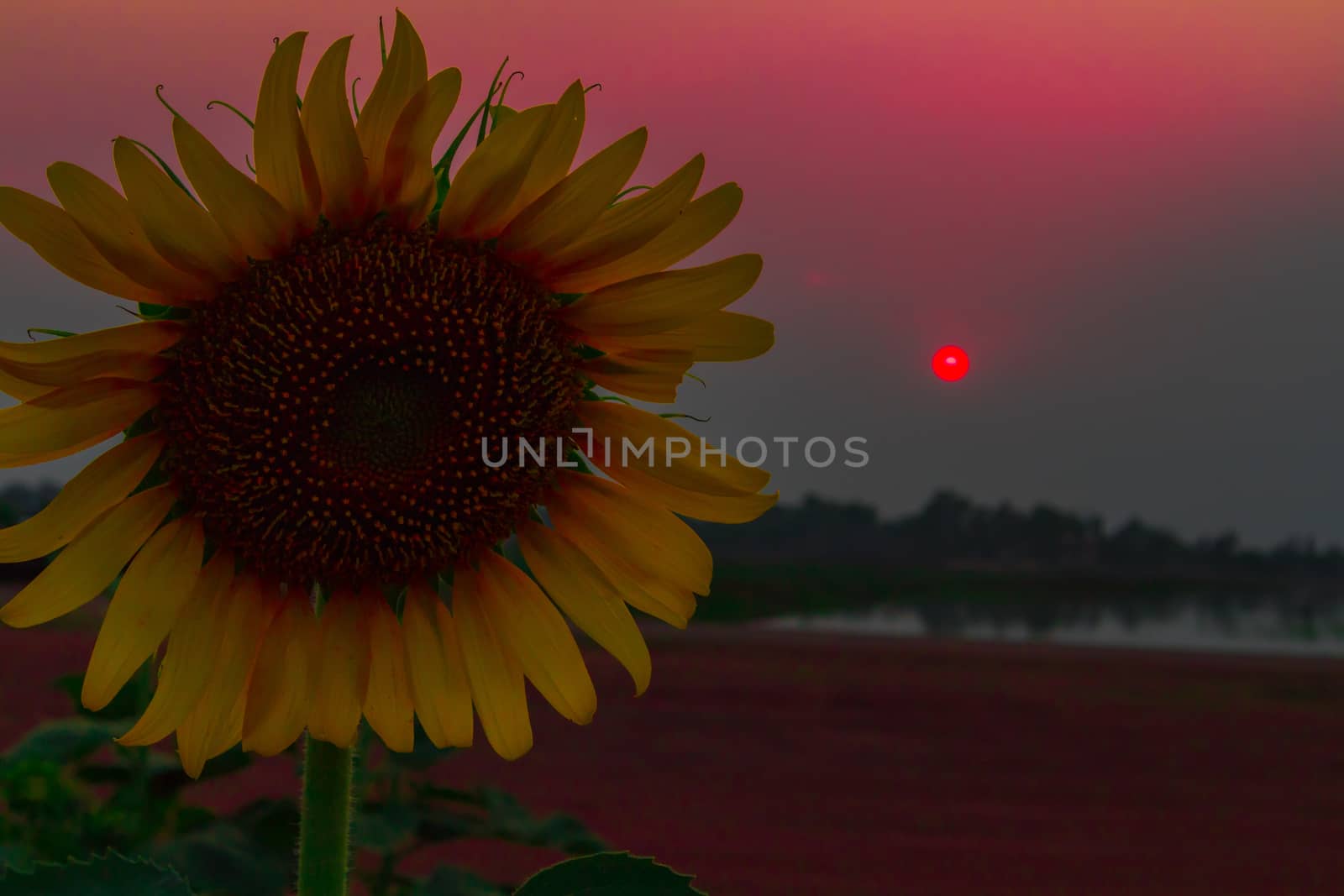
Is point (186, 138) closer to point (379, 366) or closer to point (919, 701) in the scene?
point (379, 366)

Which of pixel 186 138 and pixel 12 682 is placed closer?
pixel 186 138

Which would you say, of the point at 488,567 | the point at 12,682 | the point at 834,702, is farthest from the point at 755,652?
the point at 488,567

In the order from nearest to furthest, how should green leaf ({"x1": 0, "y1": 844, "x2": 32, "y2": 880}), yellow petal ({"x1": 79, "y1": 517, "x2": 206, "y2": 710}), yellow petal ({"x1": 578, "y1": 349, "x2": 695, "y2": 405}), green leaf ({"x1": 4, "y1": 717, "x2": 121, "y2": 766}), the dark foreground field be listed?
1. yellow petal ({"x1": 79, "y1": 517, "x2": 206, "y2": 710})
2. yellow petal ({"x1": 578, "y1": 349, "x2": 695, "y2": 405})
3. green leaf ({"x1": 0, "y1": 844, "x2": 32, "y2": 880})
4. green leaf ({"x1": 4, "y1": 717, "x2": 121, "y2": 766})
5. the dark foreground field

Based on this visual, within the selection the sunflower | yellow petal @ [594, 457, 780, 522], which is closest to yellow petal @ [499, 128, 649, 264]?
the sunflower

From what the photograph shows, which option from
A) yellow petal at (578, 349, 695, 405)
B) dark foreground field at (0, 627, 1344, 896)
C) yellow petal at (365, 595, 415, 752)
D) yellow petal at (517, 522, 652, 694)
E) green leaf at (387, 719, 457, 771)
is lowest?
dark foreground field at (0, 627, 1344, 896)

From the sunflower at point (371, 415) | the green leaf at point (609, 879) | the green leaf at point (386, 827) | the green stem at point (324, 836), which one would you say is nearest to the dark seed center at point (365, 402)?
the sunflower at point (371, 415)

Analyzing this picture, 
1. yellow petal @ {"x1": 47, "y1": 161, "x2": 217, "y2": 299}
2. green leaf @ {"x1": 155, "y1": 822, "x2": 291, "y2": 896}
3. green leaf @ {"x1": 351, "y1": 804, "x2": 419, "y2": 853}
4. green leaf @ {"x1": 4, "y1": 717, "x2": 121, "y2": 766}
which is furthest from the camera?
green leaf @ {"x1": 4, "y1": 717, "x2": 121, "y2": 766}

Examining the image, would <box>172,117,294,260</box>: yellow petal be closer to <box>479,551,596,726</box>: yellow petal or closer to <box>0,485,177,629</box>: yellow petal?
Result: <box>0,485,177,629</box>: yellow petal
